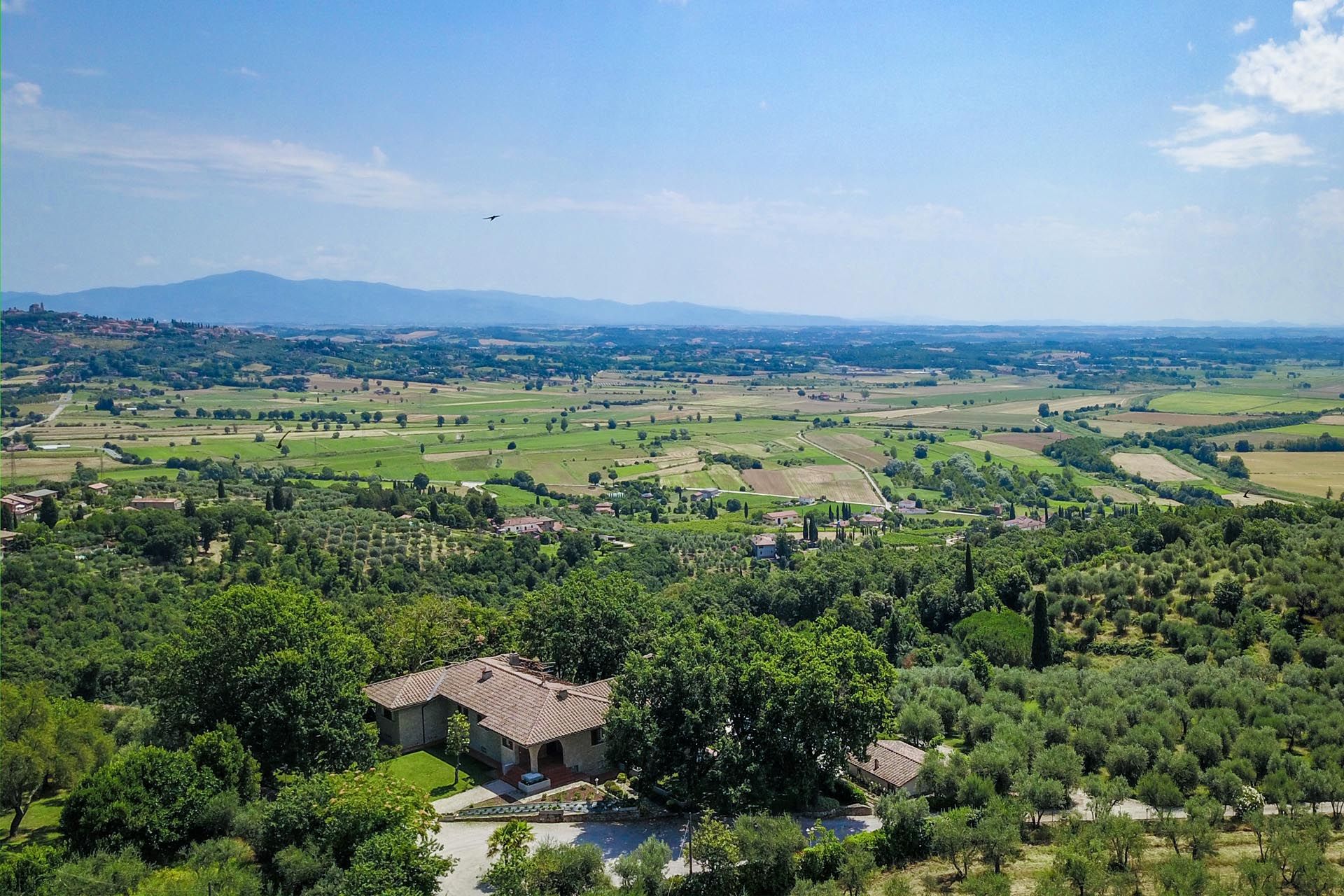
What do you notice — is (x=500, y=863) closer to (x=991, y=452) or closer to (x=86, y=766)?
(x=86, y=766)

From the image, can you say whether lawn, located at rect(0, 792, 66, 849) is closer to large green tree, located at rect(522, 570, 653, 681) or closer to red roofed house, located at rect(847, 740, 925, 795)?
large green tree, located at rect(522, 570, 653, 681)

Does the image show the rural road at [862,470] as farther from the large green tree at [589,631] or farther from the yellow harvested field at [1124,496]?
the large green tree at [589,631]

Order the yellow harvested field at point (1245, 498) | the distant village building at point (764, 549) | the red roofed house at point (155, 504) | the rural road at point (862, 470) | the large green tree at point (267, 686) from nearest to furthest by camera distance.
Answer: the large green tree at point (267, 686) < the red roofed house at point (155, 504) < the distant village building at point (764, 549) < the yellow harvested field at point (1245, 498) < the rural road at point (862, 470)

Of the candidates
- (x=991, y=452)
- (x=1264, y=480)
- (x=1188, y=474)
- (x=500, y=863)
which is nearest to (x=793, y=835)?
(x=500, y=863)

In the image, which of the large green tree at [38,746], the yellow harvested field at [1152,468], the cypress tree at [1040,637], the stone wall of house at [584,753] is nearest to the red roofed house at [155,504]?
the large green tree at [38,746]

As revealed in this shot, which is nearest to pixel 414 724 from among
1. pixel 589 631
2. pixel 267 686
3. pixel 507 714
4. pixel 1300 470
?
pixel 507 714
